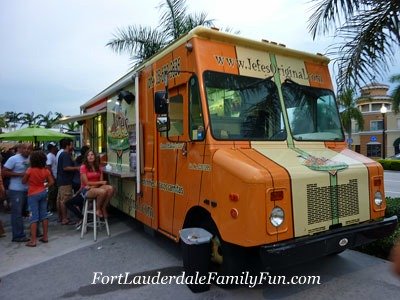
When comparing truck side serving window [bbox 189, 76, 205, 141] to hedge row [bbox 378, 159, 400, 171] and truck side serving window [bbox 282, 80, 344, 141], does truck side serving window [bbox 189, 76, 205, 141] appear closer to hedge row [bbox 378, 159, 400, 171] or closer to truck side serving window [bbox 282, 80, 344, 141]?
truck side serving window [bbox 282, 80, 344, 141]

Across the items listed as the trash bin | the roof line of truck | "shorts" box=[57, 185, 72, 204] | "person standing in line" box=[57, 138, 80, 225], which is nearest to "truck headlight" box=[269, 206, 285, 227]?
the trash bin

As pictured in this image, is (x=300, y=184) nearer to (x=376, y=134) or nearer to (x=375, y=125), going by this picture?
(x=376, y=134)

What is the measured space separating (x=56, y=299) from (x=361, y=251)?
14.0 ft

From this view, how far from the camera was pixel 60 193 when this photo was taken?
8.41 metres

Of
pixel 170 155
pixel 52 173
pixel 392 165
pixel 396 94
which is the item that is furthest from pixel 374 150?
pixel 170 155

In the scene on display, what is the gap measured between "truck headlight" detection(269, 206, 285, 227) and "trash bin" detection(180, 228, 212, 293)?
2.46ft

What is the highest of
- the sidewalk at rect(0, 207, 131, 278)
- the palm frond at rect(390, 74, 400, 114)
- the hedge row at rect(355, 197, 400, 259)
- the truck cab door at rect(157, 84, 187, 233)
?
the palm frond at rect(390, 74, 400, 114)

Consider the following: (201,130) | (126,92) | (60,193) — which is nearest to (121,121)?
(126,92)

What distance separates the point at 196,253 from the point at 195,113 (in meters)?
1.63

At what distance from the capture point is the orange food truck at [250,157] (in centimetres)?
380

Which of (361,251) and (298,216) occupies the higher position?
(298,216)

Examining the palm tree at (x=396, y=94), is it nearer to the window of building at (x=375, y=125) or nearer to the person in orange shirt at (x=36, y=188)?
the person in orange shirt at (x=36, y=188)

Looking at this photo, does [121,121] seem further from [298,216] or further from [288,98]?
[298,216]

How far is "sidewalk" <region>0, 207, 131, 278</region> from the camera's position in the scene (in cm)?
571
